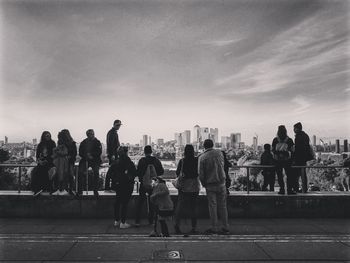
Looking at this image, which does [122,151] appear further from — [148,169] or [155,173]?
[155,173]

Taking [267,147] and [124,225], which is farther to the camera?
[267,147]

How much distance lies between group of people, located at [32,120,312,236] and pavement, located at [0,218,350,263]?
1.69 feet

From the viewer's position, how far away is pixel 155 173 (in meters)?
8.12

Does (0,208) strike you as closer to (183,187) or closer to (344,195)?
(183,187)

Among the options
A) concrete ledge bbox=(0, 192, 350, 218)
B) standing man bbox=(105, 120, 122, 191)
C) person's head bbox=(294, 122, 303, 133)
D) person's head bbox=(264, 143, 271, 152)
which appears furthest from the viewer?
person's head bbox=(264, 143, 271, 152)

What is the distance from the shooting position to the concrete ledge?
9422 mm

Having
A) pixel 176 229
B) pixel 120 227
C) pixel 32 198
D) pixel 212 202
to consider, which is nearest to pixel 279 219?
pixel 212 202

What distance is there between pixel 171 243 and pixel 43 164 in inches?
190

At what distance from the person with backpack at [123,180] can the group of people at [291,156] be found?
4333mm

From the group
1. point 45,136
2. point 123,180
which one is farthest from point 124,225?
point 45,136

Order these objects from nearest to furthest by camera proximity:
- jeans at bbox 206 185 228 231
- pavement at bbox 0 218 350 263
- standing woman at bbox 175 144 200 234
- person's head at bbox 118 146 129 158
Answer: pavement at bbox 0 218 350 263
jeans at bbox 206 185 228 231
standing woman at bbox 175 144 200 234
person's head at bbox 118 146 129 158

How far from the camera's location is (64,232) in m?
7.71

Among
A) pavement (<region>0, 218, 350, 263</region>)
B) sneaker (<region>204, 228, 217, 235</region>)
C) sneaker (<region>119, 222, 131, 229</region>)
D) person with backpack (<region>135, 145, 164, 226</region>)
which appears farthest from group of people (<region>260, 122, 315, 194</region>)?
sneaker (<region>119, 222, 131, 229</region>)

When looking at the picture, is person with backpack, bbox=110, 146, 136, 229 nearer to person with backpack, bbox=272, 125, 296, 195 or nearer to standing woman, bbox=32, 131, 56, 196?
standing woman, bbox=32, 131, 56, 196
